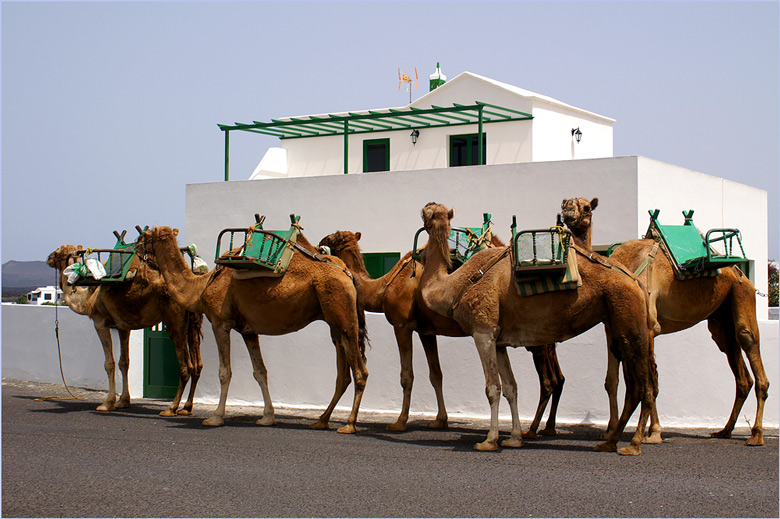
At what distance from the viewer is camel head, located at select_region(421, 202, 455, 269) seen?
35.6 feet

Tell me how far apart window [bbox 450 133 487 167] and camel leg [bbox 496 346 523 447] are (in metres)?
12.5

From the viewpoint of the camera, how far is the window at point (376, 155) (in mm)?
24234

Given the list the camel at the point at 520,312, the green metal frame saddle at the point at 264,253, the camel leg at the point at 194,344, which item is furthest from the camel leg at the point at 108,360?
the camel at the point at 520,312

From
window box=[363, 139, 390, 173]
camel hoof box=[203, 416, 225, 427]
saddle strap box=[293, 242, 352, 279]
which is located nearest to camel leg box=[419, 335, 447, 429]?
saddle strap box=[293, 242, 352, 279]

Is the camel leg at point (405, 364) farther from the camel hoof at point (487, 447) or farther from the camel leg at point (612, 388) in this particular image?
the camel leg at point (612, 388)

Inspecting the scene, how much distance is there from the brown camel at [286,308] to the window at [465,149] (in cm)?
1080

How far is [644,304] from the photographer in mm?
9773

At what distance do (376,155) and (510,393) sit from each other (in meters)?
14.7

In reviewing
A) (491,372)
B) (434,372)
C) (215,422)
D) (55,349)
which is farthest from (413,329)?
(55,349)

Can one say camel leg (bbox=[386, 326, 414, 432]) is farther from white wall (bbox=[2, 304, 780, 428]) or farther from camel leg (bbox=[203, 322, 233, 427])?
camel leg (bbox=[203, 322, 233, 427])

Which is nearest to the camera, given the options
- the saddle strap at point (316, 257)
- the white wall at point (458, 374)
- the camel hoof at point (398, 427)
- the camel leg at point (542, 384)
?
the camel leg at point (542, 384)

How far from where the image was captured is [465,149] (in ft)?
75.9

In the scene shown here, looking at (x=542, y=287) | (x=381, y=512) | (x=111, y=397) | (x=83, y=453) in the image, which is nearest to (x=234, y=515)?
(x=381, y=512)

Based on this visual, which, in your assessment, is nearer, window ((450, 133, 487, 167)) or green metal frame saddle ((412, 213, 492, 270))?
green metal frame saddle ((412, 213, 492, 270))
